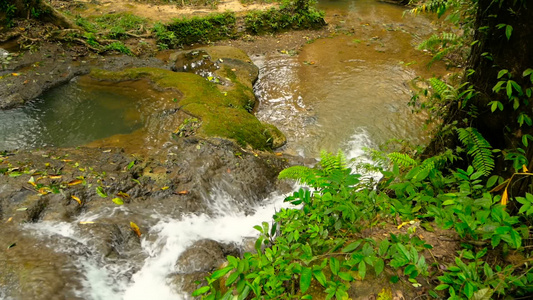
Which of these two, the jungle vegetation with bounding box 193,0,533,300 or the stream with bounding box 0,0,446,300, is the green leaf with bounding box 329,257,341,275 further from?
the stream with bounding box 0,0,446,300

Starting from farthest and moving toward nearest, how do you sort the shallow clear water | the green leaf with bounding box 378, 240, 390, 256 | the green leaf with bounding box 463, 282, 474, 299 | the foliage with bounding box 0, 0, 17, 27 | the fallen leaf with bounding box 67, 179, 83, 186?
the foliage with bounding box 0, 0, 17, 27, the shallow clear water, the fallen leaf with bounding box 67, 179, 83, 186, the green leaf with bounding box 378, 240, 390, 256, the green leaf with bounding box 463, 282, 474, 299

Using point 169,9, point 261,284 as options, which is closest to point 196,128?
point 261,284

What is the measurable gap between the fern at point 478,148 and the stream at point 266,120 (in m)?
2.95

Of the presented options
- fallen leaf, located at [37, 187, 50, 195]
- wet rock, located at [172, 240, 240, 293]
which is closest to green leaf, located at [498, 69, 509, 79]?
wet rock, located at [172, 240, 240, 293]

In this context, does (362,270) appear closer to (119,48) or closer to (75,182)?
(75,182)

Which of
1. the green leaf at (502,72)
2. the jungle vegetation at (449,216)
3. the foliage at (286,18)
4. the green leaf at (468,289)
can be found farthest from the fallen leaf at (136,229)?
the foliage at (286,18)

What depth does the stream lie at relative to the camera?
3.61 m

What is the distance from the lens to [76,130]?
620 cm

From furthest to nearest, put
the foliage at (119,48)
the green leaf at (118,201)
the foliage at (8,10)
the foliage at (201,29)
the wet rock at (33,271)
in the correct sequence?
1. the foliage at (201,29)
2. the foliage at (119,48)
3. the foliage at (8,10)
4. the green leaf at (118,201)
5. the wet rock at (33,271)

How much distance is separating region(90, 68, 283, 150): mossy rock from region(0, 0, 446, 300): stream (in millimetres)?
548

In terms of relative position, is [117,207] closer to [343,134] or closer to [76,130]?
[76,130]

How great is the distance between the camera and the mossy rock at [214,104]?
616cm

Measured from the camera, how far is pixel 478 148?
9.14ft

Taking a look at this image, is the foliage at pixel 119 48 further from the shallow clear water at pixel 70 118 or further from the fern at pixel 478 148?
the fern at pixel 478 148
